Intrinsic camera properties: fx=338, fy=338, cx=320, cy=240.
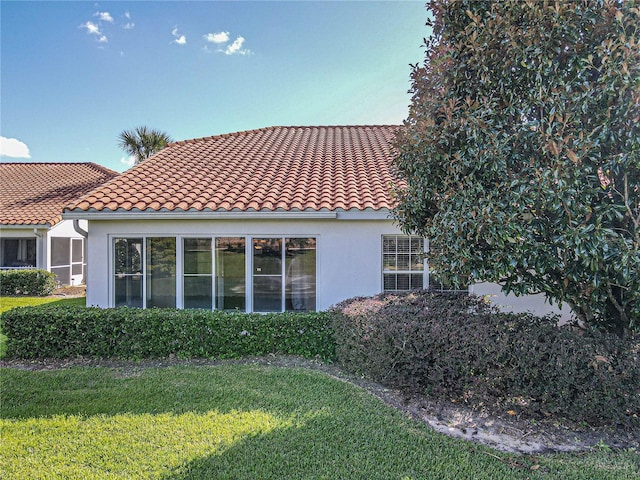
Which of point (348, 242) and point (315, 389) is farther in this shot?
point (348, 242)

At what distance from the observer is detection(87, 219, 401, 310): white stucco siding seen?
802 centimetres

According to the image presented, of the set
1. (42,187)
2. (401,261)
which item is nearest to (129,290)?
(401,261)

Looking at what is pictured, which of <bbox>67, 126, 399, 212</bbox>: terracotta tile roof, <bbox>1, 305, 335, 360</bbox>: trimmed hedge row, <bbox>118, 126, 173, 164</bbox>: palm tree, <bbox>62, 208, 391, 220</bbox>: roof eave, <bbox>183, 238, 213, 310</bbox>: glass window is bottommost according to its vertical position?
<bbox>1, 305, 335, 360</bbox>: trimmed hedge row

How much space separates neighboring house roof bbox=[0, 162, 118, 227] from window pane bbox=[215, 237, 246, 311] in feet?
39.5

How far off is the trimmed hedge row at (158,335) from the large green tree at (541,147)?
3219mm

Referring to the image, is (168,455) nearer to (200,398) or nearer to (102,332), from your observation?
(200,398)

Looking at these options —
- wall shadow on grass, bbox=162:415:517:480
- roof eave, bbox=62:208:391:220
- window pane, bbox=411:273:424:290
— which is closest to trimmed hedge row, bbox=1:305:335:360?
roof eave, bbox=62:208:391:220

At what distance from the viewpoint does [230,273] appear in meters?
8.27

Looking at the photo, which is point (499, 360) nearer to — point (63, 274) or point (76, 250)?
point (63, 274)

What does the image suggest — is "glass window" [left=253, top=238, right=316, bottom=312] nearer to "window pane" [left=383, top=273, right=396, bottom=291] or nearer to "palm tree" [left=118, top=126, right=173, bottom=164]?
"window pane" [left=383, top=273, right=396, bottom=291]

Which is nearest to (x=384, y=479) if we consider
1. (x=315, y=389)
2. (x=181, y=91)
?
(x=315, y=389)

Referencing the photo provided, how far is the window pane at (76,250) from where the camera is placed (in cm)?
1852

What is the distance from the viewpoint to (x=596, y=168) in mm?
3955

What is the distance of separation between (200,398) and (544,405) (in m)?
4.60
